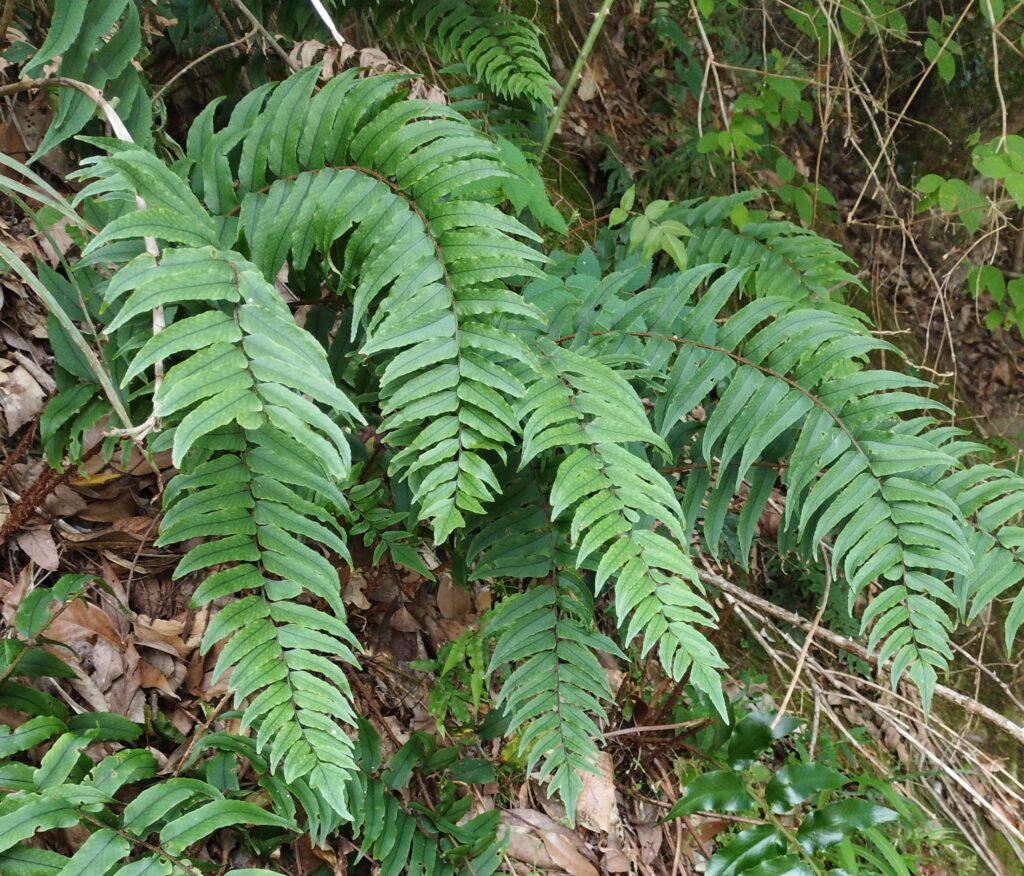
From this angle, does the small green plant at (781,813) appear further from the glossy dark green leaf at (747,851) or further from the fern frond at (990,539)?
the fern frond at (990,539)

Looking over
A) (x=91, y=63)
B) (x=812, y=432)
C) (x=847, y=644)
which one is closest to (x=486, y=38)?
(x=91, y=63)

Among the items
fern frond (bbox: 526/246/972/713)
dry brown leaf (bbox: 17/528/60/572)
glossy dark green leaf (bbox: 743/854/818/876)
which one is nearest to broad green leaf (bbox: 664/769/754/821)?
glossy dark green leaf (bbox: 743/854/818/876)

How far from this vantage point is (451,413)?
1.29 m

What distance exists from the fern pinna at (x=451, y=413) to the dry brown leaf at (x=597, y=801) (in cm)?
58

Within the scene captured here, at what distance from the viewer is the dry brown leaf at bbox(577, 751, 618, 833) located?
2031mm

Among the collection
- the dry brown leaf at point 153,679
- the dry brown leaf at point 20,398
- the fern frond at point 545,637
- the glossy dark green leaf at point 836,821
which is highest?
the dry brown leaf at point 20,398

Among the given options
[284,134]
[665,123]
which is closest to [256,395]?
[284,134]

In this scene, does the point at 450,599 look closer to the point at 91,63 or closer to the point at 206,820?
the point at 206,820

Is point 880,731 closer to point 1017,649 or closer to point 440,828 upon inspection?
point 1017,649

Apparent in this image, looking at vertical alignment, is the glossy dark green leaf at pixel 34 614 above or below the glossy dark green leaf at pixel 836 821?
above

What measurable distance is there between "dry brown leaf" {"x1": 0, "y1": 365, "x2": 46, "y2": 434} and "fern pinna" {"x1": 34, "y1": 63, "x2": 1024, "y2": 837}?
45 centimetres

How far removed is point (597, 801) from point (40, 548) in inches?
54.9

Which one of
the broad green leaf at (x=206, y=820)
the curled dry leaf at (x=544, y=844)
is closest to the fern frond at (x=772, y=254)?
the curled dry leaf at (x=544, y=844)

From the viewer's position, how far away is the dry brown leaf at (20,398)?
1.74 meters
